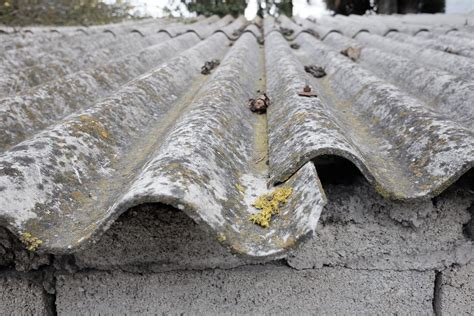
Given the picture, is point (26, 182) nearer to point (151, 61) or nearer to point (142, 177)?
point (142, 177)

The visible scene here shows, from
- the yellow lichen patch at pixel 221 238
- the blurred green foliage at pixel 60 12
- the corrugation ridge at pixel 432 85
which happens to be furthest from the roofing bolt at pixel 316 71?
the blurred green foliage at pixel 60 12

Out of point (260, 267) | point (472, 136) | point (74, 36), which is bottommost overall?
point (260, 267)

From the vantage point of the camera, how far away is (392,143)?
1765mm

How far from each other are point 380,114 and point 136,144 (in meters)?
1.24

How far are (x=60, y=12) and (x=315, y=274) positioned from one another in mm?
9495

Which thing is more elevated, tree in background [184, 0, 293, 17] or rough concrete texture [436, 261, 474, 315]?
tree in background [184, 0, 293, 17]

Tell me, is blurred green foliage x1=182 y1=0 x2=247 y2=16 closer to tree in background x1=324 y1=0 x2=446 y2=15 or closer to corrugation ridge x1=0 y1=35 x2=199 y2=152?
tree in background x1=324 y1=0 x2=446 y2=15

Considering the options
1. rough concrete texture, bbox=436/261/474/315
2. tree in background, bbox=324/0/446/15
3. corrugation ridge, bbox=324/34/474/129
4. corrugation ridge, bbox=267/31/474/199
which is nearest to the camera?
corrugation ridge, bbox=267/31/474/199

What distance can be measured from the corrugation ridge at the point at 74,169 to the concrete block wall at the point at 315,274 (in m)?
0.25

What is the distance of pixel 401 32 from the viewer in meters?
4.61

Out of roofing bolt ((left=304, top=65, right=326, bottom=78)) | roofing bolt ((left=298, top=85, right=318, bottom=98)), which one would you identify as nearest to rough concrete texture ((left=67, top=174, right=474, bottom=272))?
roofing bolt ((left=298, top=85, right=318, bottom=98))

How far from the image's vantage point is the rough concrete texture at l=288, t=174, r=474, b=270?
1600 millimetres

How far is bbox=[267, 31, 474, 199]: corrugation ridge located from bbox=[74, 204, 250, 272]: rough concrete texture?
1.32ft

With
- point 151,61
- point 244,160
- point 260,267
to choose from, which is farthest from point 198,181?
point 151,61
